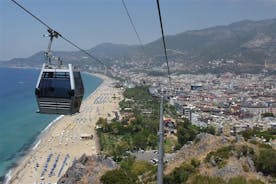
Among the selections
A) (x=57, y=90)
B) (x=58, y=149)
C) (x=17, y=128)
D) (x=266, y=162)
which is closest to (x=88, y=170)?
(x=266, y=162)

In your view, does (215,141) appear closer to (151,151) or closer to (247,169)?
(247,169)

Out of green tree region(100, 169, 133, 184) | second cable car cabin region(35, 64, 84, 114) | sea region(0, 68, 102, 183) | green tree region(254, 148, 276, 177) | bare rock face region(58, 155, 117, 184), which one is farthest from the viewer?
sea region(0, 68, 102, 183)

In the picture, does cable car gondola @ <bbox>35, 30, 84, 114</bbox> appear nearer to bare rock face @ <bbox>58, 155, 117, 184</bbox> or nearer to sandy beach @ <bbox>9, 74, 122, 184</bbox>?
bare rock face @ <bbox>58, 155, 117, 184</bbox>

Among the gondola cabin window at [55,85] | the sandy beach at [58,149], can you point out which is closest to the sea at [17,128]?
the sandy beach at [58,149]

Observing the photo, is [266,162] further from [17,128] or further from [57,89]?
[17,128]

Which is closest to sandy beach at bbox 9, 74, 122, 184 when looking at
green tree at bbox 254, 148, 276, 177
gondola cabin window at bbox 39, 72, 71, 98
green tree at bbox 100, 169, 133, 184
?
green tree at bbox 100, 169, 133, 184

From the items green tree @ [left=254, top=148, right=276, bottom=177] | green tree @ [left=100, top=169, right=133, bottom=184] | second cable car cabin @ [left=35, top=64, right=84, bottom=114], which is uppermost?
second cable car cabin @ [left=35, top=64, right=84, bottom=114]

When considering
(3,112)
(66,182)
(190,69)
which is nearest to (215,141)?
(66,182)
